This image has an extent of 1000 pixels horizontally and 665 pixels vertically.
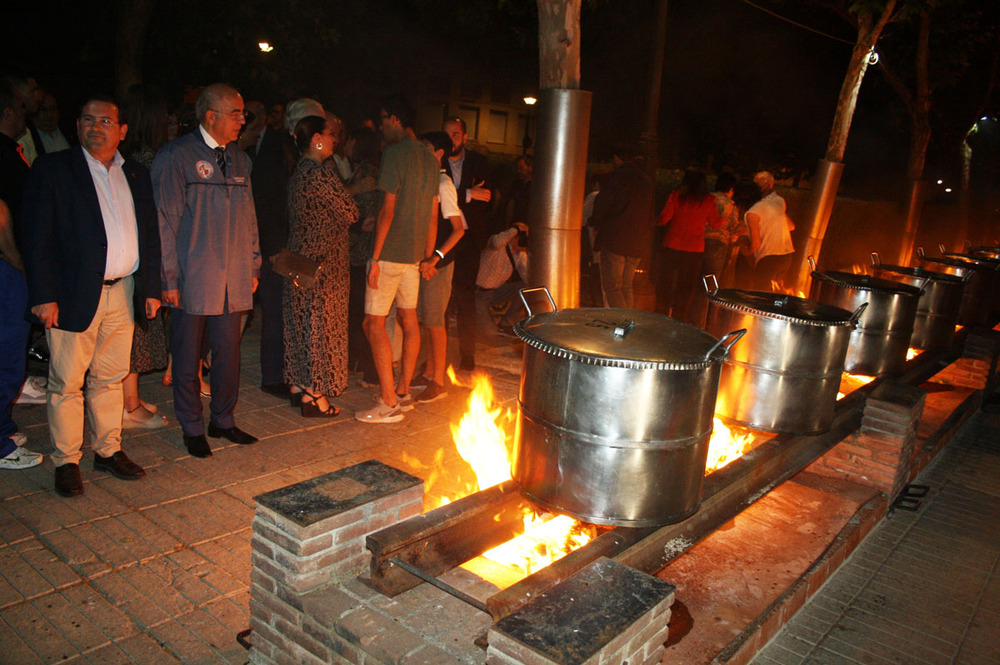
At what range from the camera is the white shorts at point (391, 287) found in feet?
19.2

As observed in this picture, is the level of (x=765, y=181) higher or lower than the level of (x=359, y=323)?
higher

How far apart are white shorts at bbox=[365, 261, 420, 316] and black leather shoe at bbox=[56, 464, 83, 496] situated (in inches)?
92.1

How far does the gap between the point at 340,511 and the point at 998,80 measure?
23.8m

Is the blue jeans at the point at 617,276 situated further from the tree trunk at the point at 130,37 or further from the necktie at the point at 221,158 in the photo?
the tree trunk at the point at 130,37

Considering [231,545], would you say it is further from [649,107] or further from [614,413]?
[649,107]

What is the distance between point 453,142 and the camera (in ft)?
22.0

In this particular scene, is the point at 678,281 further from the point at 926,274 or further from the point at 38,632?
the point at 38,632

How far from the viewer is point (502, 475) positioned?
4871mm

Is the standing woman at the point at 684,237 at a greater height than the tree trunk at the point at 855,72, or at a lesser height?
lesser

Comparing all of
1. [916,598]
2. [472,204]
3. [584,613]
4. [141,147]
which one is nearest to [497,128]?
[472,204]

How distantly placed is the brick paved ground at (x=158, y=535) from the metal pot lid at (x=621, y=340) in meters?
1.85

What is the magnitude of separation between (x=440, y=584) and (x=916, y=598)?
3565mm

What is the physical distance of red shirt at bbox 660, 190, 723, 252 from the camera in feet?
29.3

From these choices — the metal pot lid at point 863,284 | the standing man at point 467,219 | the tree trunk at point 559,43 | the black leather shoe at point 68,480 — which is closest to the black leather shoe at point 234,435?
the black leather shoe at point 68,480
